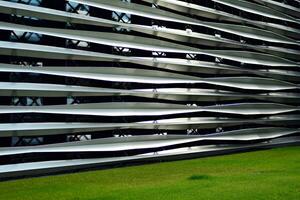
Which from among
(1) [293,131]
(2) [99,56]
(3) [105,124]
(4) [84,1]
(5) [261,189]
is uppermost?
(4) [84,1]

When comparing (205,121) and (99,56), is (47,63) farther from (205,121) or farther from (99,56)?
(205,121)

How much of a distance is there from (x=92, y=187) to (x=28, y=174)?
6.22 m

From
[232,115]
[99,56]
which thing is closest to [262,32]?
[232,115]

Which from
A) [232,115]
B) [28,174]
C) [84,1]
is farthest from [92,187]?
[232,115]

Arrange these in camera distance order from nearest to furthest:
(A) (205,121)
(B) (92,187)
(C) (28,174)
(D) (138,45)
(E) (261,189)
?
(E) (261,189) < (B) (92,187) < (C) (28,174) < (D) (138,45) < (A) (205,121)

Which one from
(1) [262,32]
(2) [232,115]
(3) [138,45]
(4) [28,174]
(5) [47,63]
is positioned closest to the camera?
(4) [28,174]

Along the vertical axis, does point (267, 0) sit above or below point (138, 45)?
above

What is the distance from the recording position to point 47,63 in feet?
63.4

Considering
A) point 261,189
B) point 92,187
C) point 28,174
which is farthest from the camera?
point 28,174

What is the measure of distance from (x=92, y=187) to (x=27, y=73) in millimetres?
7604

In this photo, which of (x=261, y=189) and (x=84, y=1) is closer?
(x=261, y=189)

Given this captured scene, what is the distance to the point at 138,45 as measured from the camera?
21.6 metres

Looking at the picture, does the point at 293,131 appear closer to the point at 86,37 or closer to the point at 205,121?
the point at 205,121

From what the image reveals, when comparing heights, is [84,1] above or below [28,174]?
above
